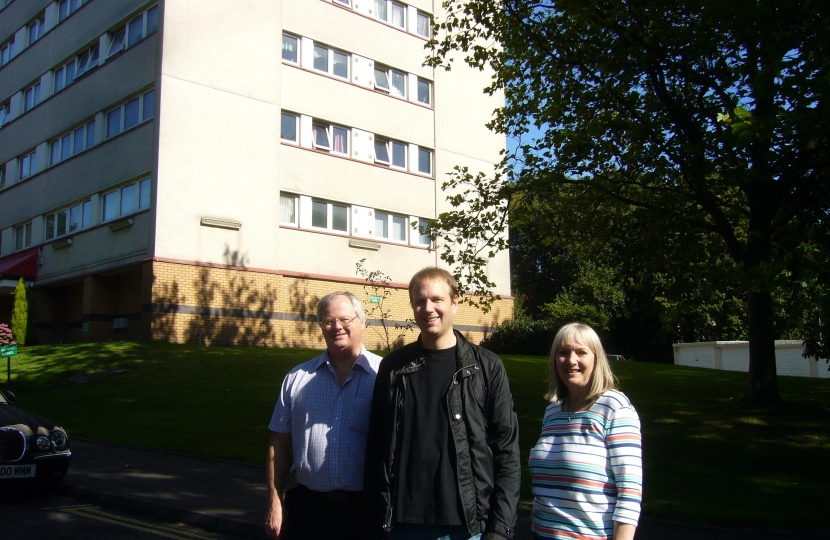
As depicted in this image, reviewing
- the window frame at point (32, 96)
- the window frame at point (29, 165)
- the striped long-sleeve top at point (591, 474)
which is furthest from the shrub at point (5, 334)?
the striped long-sleeve top at point (591, 474)

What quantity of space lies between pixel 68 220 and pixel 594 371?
27.2 metres

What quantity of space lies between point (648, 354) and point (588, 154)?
3423 centimetres

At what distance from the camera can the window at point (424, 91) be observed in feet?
96.1

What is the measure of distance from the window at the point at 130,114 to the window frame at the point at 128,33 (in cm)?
186

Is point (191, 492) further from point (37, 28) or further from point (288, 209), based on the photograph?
point (37, 28)

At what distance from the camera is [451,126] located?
2969 centimetres

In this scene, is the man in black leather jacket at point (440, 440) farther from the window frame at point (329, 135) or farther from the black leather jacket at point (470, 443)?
the window frame at point (329, 135)

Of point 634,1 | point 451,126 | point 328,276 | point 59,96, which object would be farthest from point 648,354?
point 634,1

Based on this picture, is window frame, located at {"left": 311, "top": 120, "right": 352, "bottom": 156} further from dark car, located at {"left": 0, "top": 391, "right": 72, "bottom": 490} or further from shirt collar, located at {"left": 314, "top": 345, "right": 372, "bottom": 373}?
shirt collar, located at {"left": 314, "top": 345, "right": 372, "bottom": 373}

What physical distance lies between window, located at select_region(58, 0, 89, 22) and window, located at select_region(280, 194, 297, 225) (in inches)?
430

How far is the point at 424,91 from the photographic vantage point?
96.6 feet

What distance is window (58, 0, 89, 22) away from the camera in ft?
93.0

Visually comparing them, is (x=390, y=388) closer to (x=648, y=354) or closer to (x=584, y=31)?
(x=584, y=31)

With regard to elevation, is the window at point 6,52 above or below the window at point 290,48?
above
